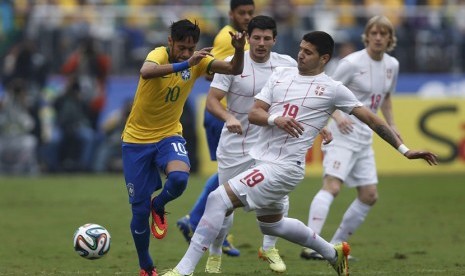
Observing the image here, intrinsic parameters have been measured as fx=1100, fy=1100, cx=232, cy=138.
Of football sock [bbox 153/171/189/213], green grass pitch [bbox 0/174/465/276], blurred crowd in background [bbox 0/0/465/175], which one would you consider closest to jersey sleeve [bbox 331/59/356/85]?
green grass pitch [bbox 0/174/465/276]

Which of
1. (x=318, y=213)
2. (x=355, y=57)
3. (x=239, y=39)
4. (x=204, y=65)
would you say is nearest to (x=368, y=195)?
(x=318, y=213)

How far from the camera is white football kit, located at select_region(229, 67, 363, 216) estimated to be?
9961mm

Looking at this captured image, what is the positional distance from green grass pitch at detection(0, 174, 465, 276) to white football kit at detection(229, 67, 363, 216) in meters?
1.62

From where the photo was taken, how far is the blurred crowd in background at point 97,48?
2484 centimetres

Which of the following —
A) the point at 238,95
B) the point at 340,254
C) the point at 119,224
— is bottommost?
the point at 119,224

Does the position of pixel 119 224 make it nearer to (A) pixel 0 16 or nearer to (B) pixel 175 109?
(B) pixel 175 109

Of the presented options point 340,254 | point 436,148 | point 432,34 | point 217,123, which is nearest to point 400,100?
point 436,148

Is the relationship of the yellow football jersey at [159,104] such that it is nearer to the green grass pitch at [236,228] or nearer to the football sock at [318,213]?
the green grass pitch at [236,228]

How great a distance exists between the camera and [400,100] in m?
24.9

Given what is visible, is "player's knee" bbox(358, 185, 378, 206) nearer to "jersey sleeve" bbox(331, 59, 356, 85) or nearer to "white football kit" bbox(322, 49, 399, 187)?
"white football kit" bbox(322, 49, 399, 187)

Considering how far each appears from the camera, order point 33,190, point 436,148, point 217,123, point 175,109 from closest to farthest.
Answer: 1. point 175,109
2. point 217,123
3. point 33,190
4. point 436,148

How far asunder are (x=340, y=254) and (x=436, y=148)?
1463 cm

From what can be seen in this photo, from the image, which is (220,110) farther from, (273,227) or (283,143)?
(273,227)

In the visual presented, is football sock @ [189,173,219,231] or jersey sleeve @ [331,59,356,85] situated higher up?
jersey sleeve @ [331,59,356,85]
